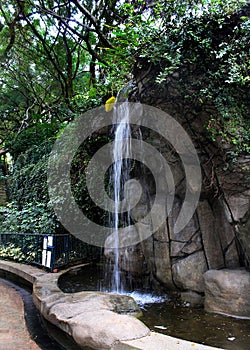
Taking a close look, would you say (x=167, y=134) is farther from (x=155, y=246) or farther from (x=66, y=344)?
(x=66, y=344)

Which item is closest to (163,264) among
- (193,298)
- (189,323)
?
(193,298)

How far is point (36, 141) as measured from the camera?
45.8 ft

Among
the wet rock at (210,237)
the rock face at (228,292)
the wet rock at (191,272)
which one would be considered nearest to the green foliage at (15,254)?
the wet rock at (191,272)

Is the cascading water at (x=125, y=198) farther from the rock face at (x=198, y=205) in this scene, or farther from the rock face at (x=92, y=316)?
the rock face at (x=92, y=316)

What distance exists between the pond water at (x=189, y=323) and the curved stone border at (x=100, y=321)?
52cm

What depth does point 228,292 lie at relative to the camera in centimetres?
455

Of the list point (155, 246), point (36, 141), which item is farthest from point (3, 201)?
point (155, 246)

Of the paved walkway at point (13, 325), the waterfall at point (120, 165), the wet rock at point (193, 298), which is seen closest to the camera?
the paved walkway at point (13, 325)

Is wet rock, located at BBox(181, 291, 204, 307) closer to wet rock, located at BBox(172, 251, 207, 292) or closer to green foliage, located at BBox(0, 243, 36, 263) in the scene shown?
wet rock, located at BBox(172, 251, 207, 292)

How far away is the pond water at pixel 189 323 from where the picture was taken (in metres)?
3.57

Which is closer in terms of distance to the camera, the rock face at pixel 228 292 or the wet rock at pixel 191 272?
the rock face at pixel 228 292

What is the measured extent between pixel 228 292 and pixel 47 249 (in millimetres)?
3936

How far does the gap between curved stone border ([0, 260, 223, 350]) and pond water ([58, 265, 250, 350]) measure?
0.52 meters

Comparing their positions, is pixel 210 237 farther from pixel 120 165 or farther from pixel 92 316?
pixel 92 316
